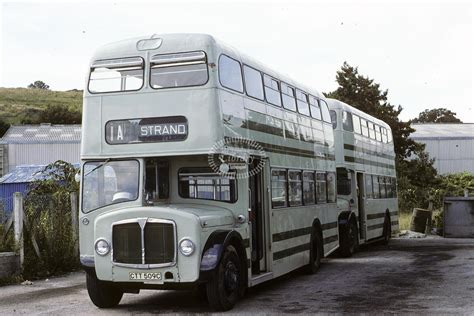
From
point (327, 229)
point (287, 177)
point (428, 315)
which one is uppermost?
point (287, 177)

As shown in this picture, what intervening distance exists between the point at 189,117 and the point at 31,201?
6812 millimetres

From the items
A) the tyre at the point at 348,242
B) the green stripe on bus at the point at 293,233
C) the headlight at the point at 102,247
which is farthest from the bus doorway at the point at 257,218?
the tyre at the point at 348,242

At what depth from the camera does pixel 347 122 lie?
21.1m

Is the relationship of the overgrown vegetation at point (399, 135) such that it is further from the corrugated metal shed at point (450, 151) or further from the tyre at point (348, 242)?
the tyre at point (348, 242)

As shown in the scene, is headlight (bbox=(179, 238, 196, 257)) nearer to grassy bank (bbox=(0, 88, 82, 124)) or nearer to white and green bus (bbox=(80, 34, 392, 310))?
white and green bus (bbox=(80, 34, 392, 310))

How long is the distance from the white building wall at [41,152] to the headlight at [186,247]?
4525 cm

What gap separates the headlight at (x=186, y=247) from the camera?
9859mm

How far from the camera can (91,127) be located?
431 inches

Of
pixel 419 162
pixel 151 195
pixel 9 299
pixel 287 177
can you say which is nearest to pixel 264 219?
pixel 287 177

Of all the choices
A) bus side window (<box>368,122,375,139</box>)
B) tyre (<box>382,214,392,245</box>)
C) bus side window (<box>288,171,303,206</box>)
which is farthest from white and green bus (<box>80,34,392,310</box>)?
tyre (<box>382,214,392,245</box>)

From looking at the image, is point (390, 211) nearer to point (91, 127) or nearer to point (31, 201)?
point (31, 201)

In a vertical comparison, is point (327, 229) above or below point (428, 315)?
above

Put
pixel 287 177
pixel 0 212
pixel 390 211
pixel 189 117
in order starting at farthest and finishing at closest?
pixel 390 211 < pixel 0 212 < pixel 287 177 < pixel 189 117

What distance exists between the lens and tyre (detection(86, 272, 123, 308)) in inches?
422
